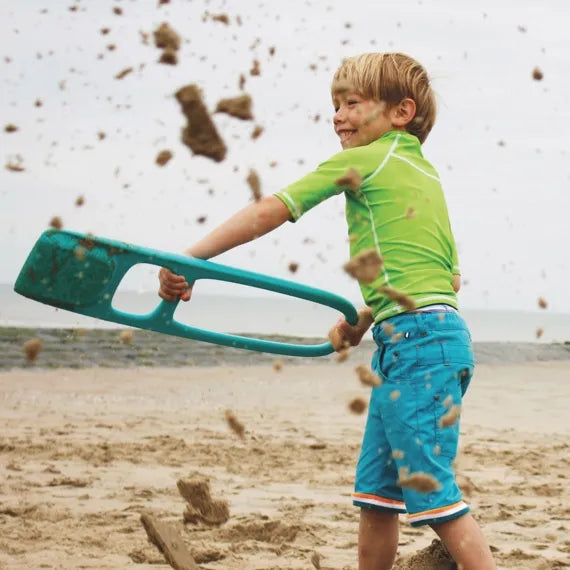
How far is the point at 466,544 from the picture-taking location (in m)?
2.22

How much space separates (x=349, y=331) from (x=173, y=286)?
1.78 ft

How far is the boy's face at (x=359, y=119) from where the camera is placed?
244 cm

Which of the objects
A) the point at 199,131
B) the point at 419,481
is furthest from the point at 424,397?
the point at 199,131

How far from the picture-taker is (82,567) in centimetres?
292

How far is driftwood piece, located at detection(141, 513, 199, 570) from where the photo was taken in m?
2.76

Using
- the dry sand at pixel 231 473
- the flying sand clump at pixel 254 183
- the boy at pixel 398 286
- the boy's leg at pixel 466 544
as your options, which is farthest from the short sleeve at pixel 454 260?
the dry sand at pixel 231 473

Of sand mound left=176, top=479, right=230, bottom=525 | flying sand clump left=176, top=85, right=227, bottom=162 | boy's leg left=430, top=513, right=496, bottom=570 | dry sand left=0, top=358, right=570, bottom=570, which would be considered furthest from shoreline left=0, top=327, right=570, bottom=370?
boy's leg left=430, top=513, right=496, bottom=570

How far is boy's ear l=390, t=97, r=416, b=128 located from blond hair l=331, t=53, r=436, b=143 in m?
0.01

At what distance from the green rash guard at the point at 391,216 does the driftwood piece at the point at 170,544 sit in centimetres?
98

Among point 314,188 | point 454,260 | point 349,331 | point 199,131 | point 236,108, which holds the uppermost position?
point 236,108

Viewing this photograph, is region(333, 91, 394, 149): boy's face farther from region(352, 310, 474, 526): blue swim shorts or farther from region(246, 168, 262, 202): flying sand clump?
region(352, 310, 474, 526): blue swim shorts

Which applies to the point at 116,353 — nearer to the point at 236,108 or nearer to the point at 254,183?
the point at 236,108

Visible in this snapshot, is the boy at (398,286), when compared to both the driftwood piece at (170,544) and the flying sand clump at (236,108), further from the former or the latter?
the driftwood piece at (170,544)

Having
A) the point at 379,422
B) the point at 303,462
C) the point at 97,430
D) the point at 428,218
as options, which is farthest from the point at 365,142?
the point at 97,430
